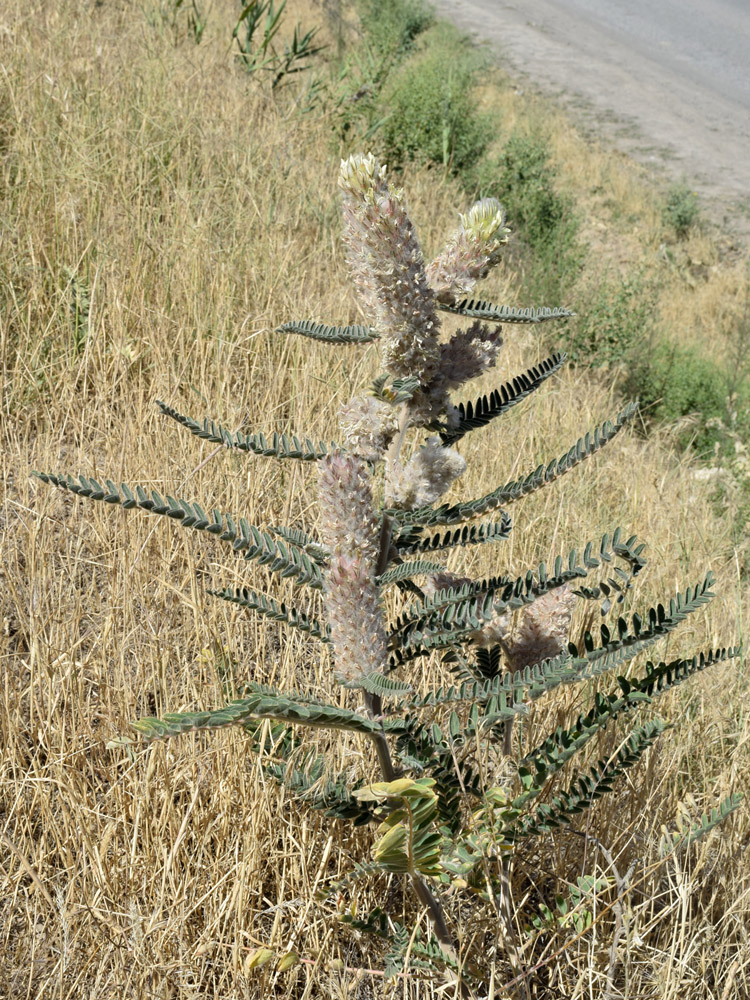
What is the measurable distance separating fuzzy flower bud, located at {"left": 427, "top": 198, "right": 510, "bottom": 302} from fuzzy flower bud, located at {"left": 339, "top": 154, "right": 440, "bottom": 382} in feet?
0.15

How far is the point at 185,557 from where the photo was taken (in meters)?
2.05

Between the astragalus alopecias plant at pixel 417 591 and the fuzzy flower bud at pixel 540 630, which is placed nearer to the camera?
the astragalus alopecias plant at pixel 417 591

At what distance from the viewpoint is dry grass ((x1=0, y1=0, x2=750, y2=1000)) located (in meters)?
1.38

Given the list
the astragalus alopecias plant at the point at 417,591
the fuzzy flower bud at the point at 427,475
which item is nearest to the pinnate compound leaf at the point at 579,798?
the astragalus alopecias plant at the point at 417,591

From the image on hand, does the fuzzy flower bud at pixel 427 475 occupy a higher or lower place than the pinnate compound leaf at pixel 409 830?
higher

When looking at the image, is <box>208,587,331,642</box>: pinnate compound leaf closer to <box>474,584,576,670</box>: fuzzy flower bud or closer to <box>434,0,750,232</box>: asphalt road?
<box>474,584,576,670</box>: fuzzy flower bud

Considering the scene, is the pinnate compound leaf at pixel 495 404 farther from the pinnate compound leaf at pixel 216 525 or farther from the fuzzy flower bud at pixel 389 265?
the pinnate compound leaf at pixel 216 525

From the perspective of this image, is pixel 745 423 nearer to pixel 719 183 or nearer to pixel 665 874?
pixel 665 874

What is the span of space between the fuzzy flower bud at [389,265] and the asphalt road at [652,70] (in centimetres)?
887

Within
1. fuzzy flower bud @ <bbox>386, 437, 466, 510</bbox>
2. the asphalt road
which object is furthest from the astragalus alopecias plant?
the asphalt road

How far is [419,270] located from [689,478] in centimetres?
310

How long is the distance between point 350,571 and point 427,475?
0.15 m

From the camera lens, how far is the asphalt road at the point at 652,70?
32.2 ft

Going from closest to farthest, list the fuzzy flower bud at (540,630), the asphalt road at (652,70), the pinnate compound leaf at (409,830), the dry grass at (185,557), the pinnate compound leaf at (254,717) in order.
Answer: the pinnate compound leaf at (254,717), the pinnate compound leaf at (409,830), the fuzzy flower bud at (540,630), the dry grass at (185,557), the asphalt road at (652,70)
